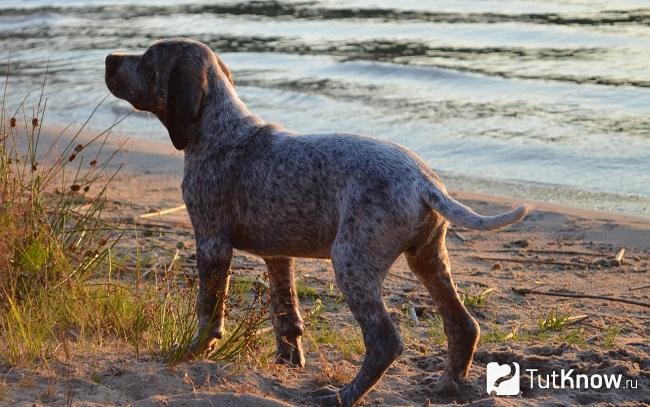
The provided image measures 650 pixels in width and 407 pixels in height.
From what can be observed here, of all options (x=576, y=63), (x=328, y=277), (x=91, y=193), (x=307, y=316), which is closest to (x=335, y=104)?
(x=576, y=63)

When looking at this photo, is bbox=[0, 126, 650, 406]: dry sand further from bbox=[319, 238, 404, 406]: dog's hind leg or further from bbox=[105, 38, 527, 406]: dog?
bbox=[319, 238, 404, 406]: dog's hind leg

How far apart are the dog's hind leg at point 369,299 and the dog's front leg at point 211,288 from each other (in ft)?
2.42

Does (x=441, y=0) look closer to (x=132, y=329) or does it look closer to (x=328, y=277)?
(x=328, y=277)

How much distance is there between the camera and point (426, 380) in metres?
6.01

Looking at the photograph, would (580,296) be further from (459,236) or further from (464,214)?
(464,214)

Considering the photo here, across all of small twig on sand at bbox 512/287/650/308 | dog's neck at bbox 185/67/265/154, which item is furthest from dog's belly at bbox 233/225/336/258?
small twig on sand at bbox 512/287/650/308

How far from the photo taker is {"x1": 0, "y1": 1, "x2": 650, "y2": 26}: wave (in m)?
20.2

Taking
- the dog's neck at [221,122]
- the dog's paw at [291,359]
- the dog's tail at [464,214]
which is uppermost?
the dog's neck at [221,122]

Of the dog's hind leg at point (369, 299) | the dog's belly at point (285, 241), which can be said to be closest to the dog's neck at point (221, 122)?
the dog's belly at point (285, 241)

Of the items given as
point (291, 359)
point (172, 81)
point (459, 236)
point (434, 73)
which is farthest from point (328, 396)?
point (434, 73)

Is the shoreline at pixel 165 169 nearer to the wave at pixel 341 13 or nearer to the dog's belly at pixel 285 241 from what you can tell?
the dog's belly at pixel 285 241

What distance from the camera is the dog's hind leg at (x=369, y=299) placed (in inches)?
207

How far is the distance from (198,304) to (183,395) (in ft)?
2.39

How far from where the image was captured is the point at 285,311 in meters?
6.16
